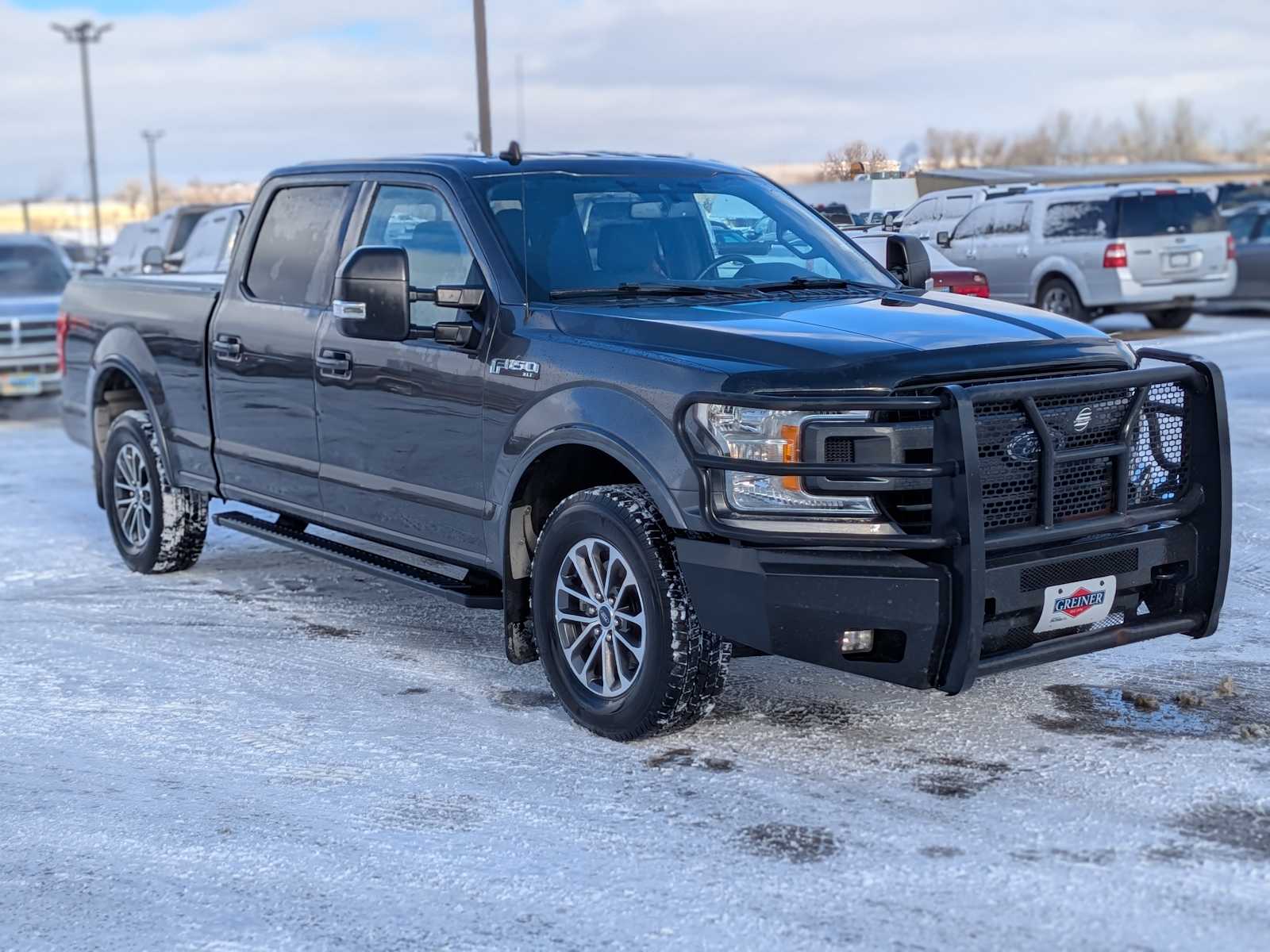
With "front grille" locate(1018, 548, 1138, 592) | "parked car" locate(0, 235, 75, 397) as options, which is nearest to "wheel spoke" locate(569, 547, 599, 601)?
"front grille" locate(1018, 548, 1138, 592)

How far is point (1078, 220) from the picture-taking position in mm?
18844

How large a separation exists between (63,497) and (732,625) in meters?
7.24

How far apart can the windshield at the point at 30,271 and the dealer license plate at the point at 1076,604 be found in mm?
14554

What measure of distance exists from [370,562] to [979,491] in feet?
8.98

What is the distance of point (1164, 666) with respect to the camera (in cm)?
595

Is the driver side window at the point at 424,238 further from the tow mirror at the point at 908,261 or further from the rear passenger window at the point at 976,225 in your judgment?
the rear passenger window at the point at 976,225

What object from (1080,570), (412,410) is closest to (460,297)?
(412,410)

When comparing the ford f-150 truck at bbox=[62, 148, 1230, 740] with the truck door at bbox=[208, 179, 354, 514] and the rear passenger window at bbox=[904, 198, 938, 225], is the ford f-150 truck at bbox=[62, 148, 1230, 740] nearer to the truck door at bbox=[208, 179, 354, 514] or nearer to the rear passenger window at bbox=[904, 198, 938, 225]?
the truck door at bbox=[208, 179, 354, 514]

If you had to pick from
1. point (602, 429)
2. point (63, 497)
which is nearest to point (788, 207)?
point (602, 429)

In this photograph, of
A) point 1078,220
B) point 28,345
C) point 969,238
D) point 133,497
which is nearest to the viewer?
point 133,497

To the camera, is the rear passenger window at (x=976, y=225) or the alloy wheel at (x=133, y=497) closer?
the alloy wheel at (x=133, y=497)

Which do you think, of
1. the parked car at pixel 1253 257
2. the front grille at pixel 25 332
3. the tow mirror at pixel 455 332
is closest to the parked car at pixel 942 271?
the tow mirror at pixel 455 332

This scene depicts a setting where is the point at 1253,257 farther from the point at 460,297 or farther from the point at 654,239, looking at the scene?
the point at 460,297

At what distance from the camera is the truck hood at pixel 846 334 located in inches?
188
